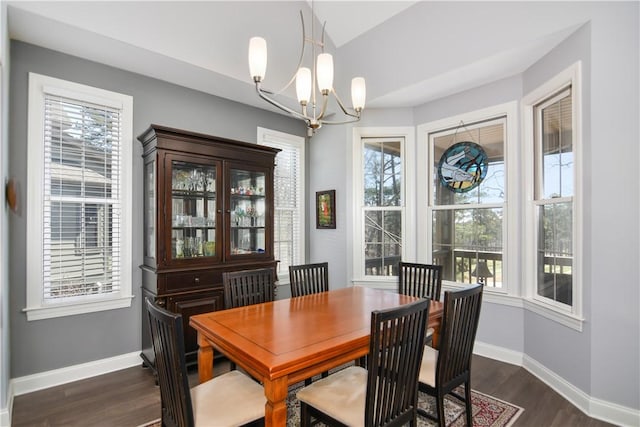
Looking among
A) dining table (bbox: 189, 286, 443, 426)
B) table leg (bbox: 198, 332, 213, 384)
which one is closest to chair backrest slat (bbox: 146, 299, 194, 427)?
dining table (bbox: 189, 286, 443, 426)

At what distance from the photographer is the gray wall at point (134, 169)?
2625mm

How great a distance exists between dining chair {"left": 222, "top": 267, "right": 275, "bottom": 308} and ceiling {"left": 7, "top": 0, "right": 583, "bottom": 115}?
6.32 feet

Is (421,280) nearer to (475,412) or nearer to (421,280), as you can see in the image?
(421,280)

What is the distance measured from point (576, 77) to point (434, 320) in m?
2.13

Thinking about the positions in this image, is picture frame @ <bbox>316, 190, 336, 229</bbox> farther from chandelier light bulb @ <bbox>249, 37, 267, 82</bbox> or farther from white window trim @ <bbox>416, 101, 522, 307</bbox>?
chandelier light bulb @ <bbox>249, 37, 267, 82</bbox>

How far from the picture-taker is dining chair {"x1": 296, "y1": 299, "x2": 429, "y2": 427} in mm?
1492

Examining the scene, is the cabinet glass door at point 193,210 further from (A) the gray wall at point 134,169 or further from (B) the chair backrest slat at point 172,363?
(B) the chair backrest slat at point 172,363

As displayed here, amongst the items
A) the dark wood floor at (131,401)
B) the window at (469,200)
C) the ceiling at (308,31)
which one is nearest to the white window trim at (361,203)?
→ the window at (469,200)

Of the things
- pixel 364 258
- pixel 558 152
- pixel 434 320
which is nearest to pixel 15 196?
pixel 434 320

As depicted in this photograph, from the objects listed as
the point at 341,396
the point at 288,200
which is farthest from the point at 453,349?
the point at 288,200

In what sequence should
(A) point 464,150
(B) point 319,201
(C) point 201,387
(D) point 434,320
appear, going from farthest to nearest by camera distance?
(B) point 319,201
(A) point 464,150
(D) point 434,320
(C) point 201,387

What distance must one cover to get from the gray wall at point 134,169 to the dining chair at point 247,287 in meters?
1.27

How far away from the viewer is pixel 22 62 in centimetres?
266

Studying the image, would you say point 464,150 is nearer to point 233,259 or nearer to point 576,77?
point 576,77
